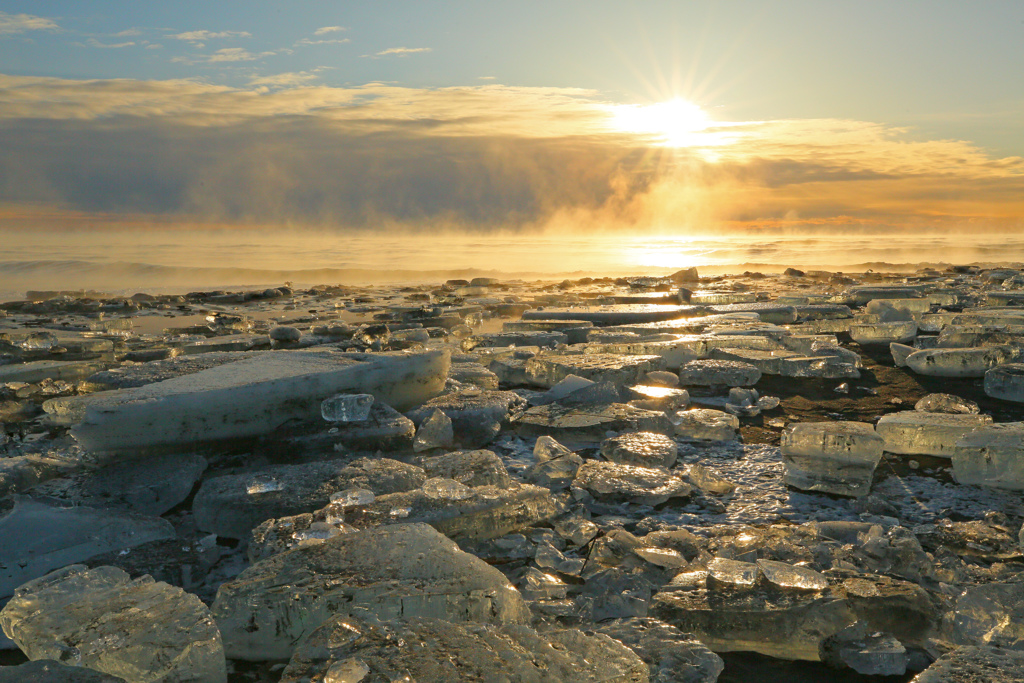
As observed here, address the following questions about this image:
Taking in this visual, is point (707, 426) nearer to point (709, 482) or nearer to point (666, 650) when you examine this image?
point (709, 482)

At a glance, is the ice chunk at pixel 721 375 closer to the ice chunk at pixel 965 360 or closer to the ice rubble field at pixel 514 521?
the ice rubble field at pixel 514 521

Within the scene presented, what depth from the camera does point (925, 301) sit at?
6.93 meters

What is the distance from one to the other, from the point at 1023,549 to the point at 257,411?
233 centimetres

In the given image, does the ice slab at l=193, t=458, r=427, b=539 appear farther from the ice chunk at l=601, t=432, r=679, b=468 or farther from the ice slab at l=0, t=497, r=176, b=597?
the ice chunk at l=601, t=432, r=679, b=468

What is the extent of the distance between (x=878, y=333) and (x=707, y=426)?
116 inches

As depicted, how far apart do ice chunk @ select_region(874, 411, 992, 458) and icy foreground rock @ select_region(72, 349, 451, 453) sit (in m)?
1.82

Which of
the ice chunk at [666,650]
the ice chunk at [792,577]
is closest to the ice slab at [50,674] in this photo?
the ice chunk at [666,650]

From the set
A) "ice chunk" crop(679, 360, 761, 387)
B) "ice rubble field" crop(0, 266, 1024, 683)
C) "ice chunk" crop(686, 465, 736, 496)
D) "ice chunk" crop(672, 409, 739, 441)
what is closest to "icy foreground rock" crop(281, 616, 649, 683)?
"ice rubble field" crop(0, 266, 1024, 683)

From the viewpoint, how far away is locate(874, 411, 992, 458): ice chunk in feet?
7.35

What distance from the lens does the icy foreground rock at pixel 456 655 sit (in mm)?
997

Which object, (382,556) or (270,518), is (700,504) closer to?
(382,556)

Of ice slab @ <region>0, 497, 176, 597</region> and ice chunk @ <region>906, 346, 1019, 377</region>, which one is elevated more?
ice chunk @ <region>906, 346, 1019, 377</region>

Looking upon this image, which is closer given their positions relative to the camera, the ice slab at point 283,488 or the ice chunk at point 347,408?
the ice slab at point 283,488

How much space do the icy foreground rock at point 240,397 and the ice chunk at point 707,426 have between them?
1.11 m
